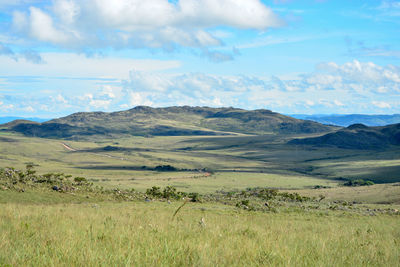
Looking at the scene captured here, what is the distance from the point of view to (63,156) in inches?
5148

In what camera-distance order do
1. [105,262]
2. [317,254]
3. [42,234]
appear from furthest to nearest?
[42,234], [317,254], [105,262]

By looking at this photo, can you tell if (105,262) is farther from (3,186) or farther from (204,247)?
(3,186)

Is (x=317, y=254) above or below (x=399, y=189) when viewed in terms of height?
above

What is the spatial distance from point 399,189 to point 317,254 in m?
46.0

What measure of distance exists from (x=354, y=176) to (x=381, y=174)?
243 inches

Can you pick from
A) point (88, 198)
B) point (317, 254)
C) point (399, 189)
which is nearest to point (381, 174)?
point (399, 189)

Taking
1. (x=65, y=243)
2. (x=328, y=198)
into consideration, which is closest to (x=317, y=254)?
(x=65, y=243)

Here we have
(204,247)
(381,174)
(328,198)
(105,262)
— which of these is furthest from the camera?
(381,174)

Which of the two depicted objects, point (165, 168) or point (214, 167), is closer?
point (165, 168)

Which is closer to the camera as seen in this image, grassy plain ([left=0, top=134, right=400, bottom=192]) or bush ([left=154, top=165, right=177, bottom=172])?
grassy plain ([left=0, top=134, right=400, bottom=192])

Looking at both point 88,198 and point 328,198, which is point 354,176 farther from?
point 88,198

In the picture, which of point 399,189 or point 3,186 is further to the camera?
point 399,189

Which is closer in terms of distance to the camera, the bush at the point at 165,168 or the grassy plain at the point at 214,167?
the grassy plain at the point at 214,167

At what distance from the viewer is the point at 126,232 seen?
795cm
